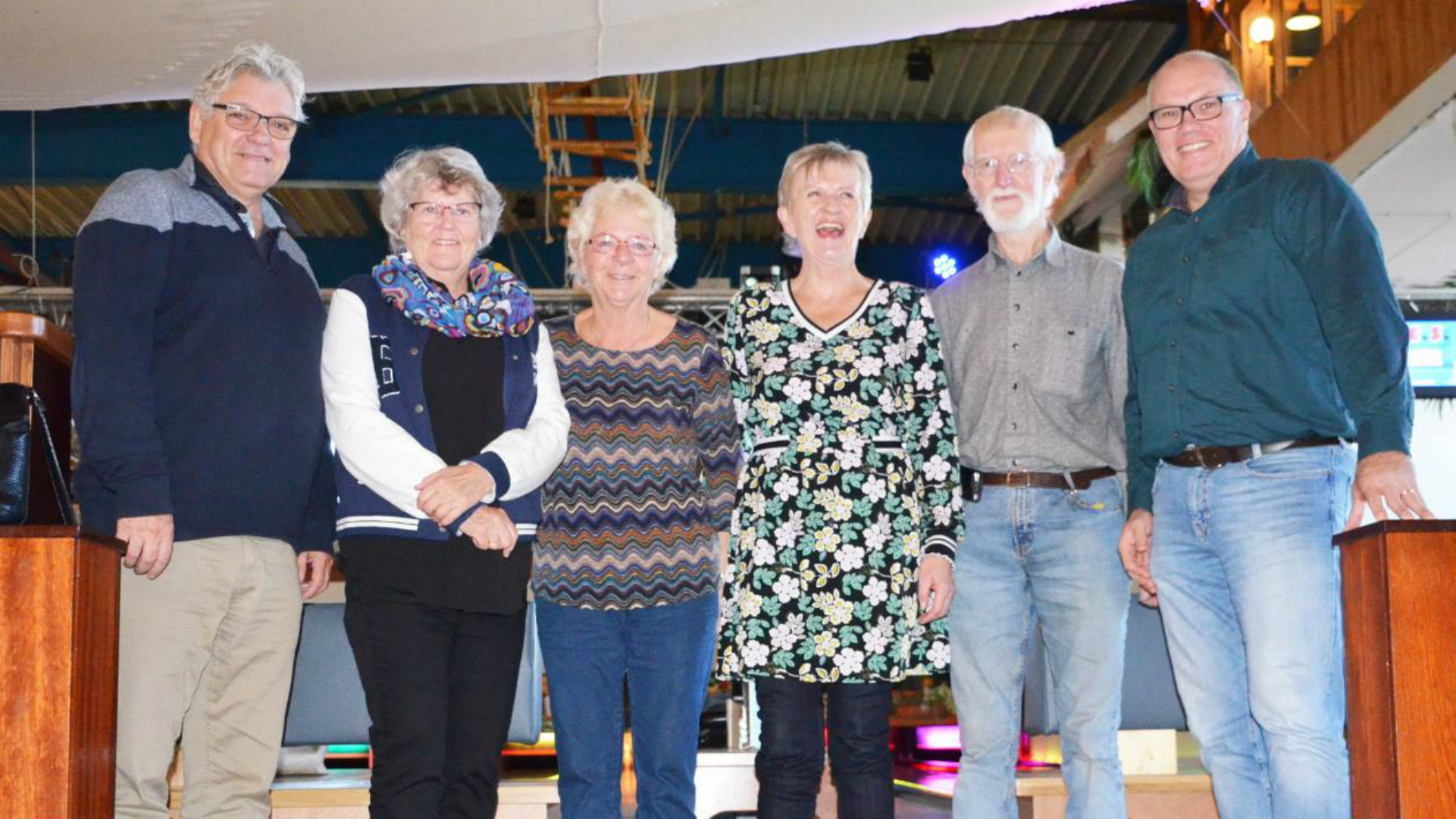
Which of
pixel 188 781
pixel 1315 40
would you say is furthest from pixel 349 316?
pixel 1315 40

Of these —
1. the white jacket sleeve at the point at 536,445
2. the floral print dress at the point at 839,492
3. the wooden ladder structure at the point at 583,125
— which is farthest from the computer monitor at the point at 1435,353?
the white jacket sleeve at the point at 536,445

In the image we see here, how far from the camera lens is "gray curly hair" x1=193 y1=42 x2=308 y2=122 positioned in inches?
116

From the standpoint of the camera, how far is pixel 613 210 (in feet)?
10.3

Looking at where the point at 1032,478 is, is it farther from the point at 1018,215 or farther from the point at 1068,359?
the point at 1018,215

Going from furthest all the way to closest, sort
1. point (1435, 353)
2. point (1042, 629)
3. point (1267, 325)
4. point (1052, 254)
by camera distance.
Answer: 1. point (1435, 353)
2. point (1052, 254)
3. point (1042, 629)
4. point (1267, 325)

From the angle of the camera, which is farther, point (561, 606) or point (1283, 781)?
point (561, 606)

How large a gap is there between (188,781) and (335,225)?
42.6ft

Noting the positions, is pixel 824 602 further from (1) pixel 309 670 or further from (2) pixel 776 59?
(2) pixel 776 59

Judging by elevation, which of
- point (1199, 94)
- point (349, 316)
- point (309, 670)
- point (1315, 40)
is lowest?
point (309, 670)

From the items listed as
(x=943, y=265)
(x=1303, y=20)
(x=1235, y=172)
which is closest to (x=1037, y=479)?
(x=1235, y=172)

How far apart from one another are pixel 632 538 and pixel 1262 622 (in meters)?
1.25

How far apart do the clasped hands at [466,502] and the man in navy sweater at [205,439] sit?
1.19ft

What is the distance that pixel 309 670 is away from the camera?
3.76 m

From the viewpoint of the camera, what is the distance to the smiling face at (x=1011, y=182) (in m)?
3.13
